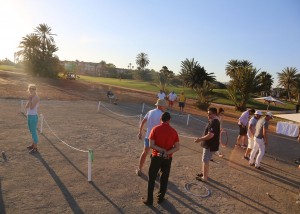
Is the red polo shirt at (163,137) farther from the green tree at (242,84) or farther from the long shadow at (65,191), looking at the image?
the green tree at (242,84)

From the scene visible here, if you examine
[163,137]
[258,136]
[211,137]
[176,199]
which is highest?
[163,137]

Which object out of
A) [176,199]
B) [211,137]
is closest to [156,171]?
[176,199]

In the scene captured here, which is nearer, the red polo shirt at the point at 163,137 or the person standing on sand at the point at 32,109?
the red polo shirt at the point at 163,137

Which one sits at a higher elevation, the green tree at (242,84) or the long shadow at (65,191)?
the green tree at (242,84)

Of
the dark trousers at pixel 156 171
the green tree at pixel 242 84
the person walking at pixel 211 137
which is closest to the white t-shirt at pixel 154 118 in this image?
the person walking at pixel 211 137

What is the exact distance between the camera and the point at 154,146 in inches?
204

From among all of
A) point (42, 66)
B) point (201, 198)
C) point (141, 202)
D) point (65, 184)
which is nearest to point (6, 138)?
point (65, 184)

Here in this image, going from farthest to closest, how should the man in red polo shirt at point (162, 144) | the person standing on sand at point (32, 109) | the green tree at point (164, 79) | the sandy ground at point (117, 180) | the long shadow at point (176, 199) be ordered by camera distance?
the green tree at point (164, 79), the person standing on sand at point (32, 109), the long shadow at point (176, 199), the sandy ground at point (117, 180), the man in red polo shirt at point (162, 144)

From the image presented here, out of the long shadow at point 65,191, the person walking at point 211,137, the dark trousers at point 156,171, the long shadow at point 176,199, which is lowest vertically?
the long shadow at point 176,199

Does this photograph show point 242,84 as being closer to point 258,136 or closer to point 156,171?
point 258,136

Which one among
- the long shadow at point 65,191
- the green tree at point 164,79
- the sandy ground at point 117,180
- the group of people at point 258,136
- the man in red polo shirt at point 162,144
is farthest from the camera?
the green tree at point 164,79

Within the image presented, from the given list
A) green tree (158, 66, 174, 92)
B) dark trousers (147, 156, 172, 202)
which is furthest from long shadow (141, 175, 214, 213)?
green tree (158, 66, 174, 92)

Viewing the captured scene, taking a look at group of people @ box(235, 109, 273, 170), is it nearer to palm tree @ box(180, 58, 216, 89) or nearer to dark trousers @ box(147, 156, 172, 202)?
dark trousers @ box(147, 156, 172, 202)

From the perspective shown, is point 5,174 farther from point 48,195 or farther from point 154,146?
point 154,146
